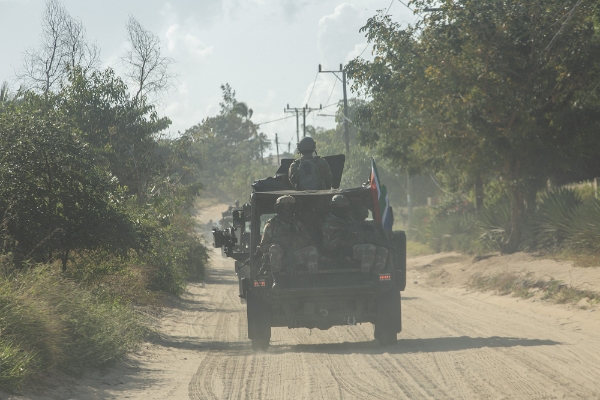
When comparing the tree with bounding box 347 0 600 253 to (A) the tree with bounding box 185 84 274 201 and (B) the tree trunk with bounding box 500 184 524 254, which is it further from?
(A) the tree with bounding box 185 84 274 201

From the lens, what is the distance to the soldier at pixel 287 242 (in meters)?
10.4

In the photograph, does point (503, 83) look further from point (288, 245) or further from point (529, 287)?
point (288, 245)

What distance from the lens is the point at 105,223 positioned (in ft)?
39.8

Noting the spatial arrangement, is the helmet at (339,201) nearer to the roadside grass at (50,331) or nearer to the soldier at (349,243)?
the soldier at (349,243)

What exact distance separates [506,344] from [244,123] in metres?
115

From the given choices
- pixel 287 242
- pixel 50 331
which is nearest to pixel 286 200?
pixel 287 242

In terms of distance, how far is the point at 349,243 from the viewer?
35.6 ft

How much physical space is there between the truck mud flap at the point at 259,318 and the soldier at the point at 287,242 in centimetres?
52

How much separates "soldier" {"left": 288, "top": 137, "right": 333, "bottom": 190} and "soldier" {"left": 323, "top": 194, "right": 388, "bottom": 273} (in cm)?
143

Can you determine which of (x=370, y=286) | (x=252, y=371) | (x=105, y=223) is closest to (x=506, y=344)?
(x=370, y=286)

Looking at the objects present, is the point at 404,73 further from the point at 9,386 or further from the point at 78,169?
the point at 9,386

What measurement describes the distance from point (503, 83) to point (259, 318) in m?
12.1

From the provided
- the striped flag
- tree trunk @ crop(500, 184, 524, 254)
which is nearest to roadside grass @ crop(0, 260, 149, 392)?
the striped flag

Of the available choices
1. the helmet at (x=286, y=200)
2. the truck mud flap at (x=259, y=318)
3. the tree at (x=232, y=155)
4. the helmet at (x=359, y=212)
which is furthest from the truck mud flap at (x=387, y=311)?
the tree at (x=232, y=155)
